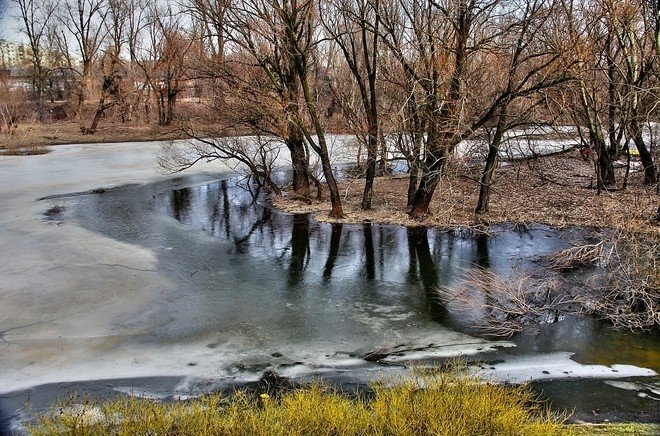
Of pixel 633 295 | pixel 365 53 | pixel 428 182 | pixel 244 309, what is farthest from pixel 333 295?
pixel 365 53

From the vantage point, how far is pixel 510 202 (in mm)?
17328

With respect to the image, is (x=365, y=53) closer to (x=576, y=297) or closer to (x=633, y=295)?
(x=576, y=297)

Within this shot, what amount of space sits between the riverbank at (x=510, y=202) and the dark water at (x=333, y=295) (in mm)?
865

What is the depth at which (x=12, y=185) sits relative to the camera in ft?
66.6

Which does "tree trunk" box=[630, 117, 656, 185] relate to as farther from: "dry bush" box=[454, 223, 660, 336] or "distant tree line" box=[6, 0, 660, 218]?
"dry bush" box=[454, 223, 660, 336]

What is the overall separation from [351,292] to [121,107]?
37.5m

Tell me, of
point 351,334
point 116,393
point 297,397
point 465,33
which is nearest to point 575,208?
point 465,33

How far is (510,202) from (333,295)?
953 centimetres

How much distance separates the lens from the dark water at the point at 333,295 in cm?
770

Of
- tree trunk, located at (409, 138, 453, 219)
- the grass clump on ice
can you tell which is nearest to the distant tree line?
tree trunk, located at (409, 138, 453, 219)

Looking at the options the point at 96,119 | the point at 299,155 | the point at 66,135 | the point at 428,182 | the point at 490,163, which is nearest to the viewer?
the point at 428,182

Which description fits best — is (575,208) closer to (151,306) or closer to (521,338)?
(521,338)

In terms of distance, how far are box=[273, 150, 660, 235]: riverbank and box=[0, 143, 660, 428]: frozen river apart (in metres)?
1.08

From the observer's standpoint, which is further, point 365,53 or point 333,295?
point 365,53
